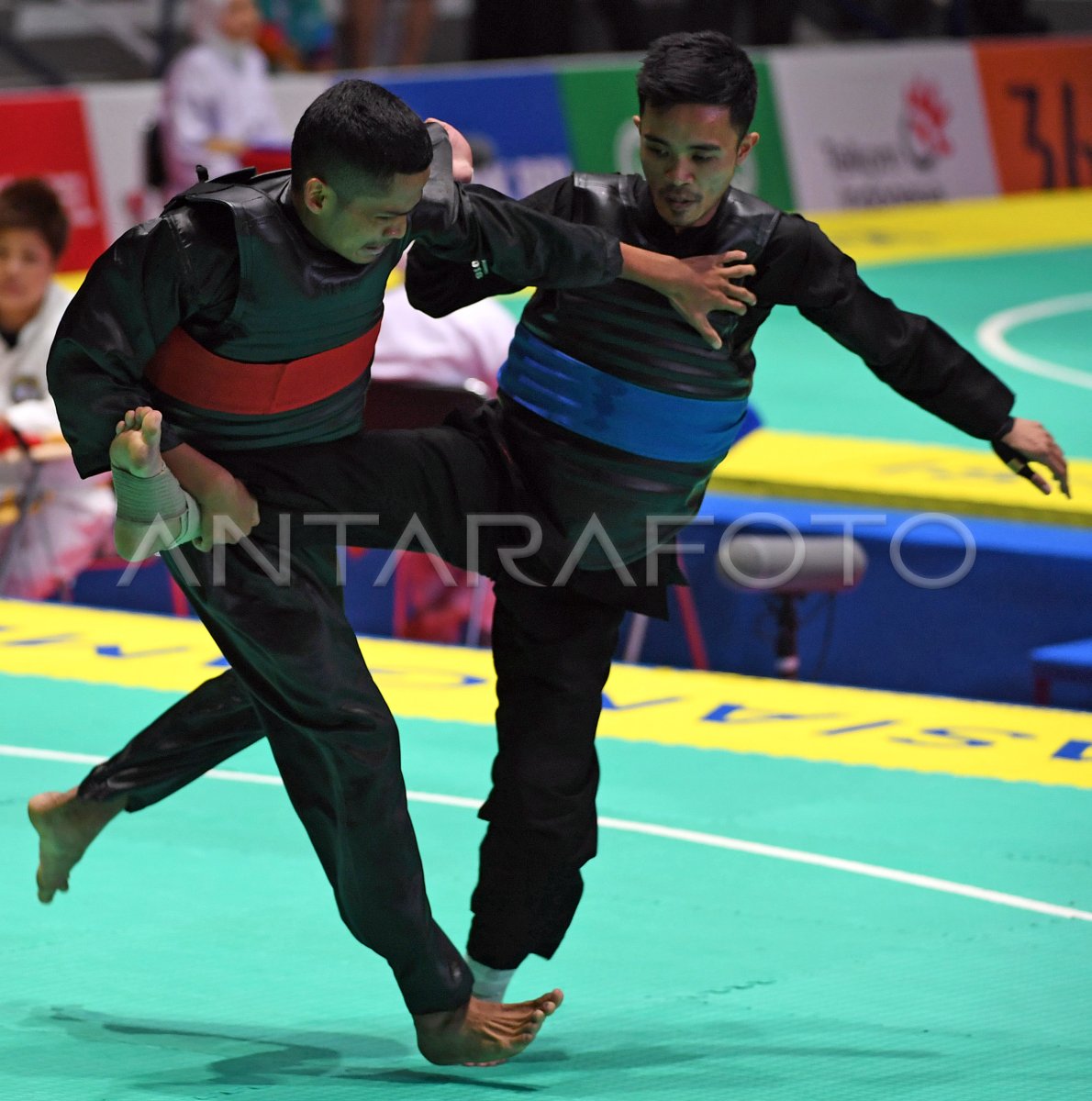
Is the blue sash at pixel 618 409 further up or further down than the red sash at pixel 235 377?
further down

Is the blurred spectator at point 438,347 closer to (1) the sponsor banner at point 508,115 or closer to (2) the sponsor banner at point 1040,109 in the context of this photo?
(1) the sponsor banner at point 508,115

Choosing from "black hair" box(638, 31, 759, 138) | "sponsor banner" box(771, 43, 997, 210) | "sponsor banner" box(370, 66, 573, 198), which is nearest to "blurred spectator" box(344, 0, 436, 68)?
"sponsor banner" box(370, 66, 573, 198)

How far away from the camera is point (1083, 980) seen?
372 centimetres

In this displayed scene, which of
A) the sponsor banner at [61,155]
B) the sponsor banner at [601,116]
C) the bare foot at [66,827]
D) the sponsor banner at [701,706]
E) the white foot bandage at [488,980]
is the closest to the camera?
the white foot bandage at [488,980]

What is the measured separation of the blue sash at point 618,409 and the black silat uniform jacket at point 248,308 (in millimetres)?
241

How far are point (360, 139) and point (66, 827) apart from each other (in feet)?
4.57

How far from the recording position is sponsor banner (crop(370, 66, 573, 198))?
11.6m

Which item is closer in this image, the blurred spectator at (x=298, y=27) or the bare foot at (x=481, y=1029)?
the bare foot at (x=481, y=1029)

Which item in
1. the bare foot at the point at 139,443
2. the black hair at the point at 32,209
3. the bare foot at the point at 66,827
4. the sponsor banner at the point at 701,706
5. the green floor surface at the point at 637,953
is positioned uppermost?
the bare foot at the point at 139,443

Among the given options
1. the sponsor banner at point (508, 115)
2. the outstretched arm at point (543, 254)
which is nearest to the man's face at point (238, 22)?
the sponsor banner at point (508, 115)

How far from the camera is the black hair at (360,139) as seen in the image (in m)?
2.87

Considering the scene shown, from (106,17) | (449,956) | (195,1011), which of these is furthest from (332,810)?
(106,17)

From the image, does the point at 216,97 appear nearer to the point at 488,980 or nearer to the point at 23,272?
the point at 23,272

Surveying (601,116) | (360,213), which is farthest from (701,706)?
(601,116)
